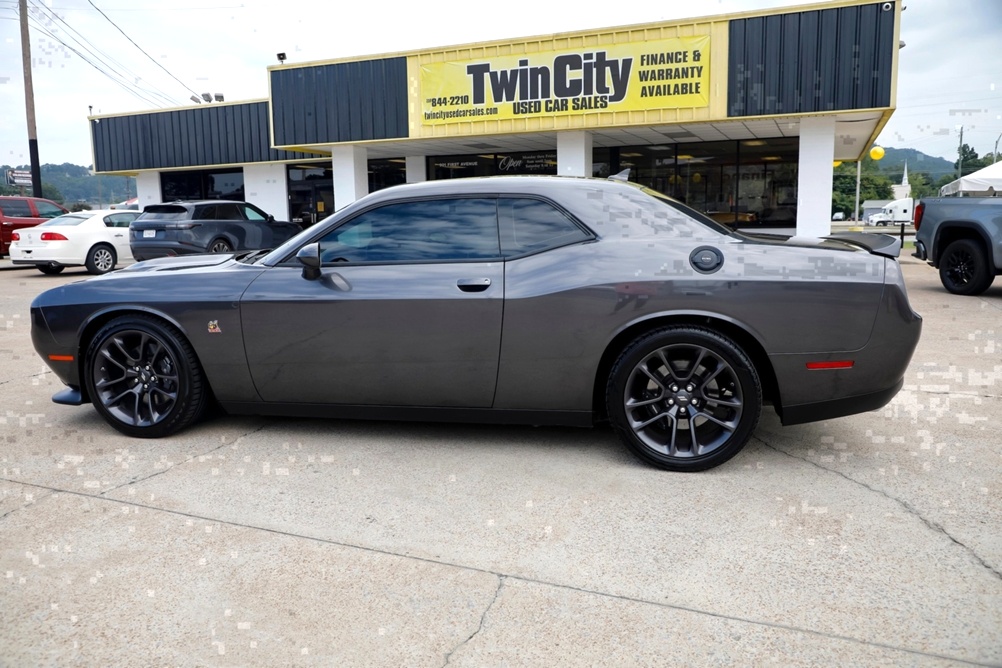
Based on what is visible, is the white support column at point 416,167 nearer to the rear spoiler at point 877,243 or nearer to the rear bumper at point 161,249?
the rear bumper at point 161,249

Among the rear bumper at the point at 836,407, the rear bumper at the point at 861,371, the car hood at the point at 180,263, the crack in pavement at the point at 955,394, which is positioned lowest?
the crack in pavement at the point at 955,394

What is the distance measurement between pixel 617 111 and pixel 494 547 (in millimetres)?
13815

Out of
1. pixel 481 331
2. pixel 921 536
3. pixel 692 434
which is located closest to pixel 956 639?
pixel 921 536

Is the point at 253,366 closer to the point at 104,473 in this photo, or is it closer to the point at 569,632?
the point at 104,473

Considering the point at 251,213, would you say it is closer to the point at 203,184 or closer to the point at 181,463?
the point at 203,184

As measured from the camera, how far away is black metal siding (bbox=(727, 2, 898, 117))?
13.6 metres

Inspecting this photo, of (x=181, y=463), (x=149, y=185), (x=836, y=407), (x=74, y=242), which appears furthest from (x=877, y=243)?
(x=149, y=185)

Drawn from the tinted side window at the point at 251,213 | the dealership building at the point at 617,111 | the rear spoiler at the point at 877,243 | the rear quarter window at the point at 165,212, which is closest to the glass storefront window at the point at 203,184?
the dealership building at the point at 617,111

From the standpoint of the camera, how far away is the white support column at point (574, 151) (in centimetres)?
1692

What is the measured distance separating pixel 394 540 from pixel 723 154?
17.9 m

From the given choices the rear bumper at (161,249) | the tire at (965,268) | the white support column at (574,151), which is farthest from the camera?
the white support column at (574,151)

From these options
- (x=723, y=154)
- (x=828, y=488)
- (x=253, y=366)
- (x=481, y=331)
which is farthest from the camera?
(x=723, y=154)

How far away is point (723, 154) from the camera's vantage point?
1925 cm

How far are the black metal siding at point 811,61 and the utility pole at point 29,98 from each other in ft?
72.5
